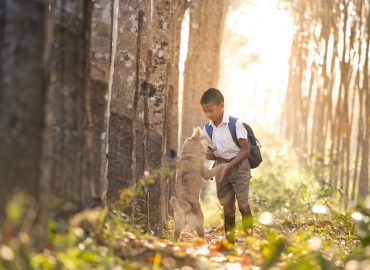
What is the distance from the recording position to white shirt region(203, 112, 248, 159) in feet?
30.8

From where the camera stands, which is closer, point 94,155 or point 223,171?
point 94,155

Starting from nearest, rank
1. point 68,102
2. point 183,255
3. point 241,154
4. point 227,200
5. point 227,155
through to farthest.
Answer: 1. point 68,102
2. point 183,255
3. point 241,154
4. point 227,155
5. point 227,200

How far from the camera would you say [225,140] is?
945cm

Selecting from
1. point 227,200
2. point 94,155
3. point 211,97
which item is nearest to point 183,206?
point 227,200

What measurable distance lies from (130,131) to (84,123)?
9.41ft

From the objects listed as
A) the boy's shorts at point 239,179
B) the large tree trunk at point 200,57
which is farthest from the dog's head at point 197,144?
the large tree trunk at point 200,57

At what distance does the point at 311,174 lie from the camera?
22.2 metres

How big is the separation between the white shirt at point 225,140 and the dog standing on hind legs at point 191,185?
27 centimetres

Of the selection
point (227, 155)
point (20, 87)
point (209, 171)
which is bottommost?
point (209, 171)

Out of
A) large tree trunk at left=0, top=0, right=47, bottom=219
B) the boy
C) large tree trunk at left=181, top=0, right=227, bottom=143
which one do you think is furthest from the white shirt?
large tree trunk at left=181, top=0, right=227, bottom=143

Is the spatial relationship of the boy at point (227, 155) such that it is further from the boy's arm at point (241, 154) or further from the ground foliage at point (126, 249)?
the ground foliage at point (126, 249)

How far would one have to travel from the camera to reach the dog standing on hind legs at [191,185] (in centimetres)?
913

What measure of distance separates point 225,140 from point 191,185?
73cm

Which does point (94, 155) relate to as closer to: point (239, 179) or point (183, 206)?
point (183, 206)
